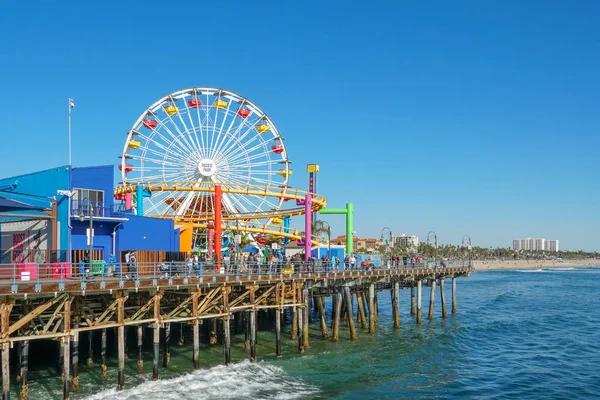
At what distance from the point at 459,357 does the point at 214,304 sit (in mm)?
15400

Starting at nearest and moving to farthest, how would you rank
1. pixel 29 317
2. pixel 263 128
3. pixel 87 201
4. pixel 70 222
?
pixel 29 317
pixel 70 222
pixel 87 201
pixel 263 128

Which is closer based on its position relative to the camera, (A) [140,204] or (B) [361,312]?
(B) [361,312]

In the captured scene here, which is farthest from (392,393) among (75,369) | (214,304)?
(75,369)

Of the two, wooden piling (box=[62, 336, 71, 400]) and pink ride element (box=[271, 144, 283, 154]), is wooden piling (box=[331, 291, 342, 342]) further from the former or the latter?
pink ride element (box=[271, 144, 283, 154])

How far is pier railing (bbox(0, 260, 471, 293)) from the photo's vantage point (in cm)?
2278

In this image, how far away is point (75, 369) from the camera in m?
25.1

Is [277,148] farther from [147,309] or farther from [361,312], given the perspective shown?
[147,309]

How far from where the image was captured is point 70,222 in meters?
31.2

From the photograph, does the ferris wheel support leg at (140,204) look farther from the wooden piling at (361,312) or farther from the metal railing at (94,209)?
the wooden piling at (361,312)

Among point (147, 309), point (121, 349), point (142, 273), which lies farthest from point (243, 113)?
point (121, 349)

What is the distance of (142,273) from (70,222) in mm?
4691

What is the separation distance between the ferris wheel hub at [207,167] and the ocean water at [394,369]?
65.7ft

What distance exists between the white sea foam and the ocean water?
0.04m

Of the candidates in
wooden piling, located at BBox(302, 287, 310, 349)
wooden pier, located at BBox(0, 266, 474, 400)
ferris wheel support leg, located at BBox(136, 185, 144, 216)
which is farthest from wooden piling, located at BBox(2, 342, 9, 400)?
ferris wheel support leg, located at BBox(136, 185, 144, 216)
